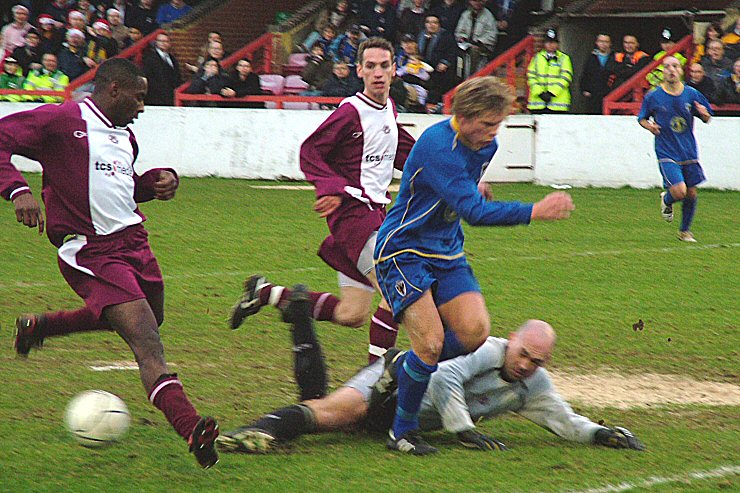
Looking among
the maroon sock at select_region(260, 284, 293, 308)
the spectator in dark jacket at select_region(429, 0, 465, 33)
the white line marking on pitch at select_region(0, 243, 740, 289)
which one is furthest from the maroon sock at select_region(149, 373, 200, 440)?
the spectator in dark jacket at select_region(429, 0, 465, 33)

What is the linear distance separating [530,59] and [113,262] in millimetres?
17053

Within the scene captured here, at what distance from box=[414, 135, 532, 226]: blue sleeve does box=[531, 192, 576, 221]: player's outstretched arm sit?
74 mm

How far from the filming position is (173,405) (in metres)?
5.32

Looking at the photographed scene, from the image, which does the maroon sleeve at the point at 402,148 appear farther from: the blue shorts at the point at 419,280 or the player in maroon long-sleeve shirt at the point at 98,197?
the player in maroon long-sleeve shirt at the point at 98,197

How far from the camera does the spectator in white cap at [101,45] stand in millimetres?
23188

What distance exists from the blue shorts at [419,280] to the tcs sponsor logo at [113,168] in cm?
138

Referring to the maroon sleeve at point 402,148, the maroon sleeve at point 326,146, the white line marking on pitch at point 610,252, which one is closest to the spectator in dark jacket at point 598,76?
the white line marking on pitch at point 610,252

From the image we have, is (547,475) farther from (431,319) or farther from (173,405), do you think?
(173,405)

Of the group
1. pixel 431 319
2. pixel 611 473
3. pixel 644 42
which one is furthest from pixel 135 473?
pixel 644 42

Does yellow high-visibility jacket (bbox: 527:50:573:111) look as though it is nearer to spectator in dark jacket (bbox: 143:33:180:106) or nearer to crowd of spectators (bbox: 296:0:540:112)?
crowd of spectators (bbox: 296:0:540:112)

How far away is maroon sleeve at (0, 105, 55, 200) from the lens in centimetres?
577

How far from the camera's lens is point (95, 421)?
5.49 meters

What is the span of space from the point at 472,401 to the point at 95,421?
1.80m

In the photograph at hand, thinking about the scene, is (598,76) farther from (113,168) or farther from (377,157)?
(113,168)
